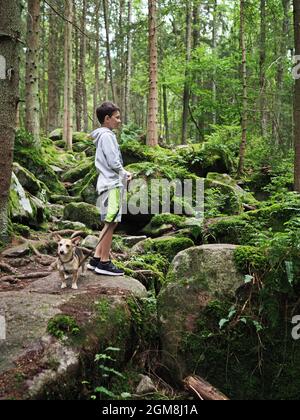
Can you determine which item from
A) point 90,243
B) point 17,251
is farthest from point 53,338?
point 90,243

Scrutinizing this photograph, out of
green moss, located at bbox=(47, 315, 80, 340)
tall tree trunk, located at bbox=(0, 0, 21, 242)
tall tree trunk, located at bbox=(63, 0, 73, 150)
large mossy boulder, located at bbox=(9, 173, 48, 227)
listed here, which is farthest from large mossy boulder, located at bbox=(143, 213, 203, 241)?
tall tree trunk, located at bbox=(63, 0, 73, 150)

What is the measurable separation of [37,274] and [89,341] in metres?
2.34

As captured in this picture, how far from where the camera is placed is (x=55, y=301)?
516 cm

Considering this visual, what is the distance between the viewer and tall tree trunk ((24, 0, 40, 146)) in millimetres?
14219

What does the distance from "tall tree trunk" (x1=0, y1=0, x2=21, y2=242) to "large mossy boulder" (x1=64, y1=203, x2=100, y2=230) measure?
3259 mm

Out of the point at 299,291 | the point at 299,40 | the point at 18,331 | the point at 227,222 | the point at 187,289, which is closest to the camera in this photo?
the point at 18,331

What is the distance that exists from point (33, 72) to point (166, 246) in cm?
915

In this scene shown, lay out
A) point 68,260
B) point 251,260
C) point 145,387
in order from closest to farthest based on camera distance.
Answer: point 145,387, point 251,260, point 68,260

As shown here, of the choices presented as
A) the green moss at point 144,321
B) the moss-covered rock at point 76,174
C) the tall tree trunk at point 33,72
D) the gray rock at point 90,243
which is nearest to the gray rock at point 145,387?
the green moss at point 144,321

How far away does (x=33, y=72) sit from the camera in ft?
47.6

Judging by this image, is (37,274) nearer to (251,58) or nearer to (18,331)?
(18,331)

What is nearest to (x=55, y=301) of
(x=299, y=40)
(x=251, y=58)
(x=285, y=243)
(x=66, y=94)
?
(x=285, y=243)

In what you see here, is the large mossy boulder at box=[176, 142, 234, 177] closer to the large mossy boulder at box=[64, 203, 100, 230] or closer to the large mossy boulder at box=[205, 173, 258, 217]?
the large mossy boulder at box=[205, 173, 258, 217]

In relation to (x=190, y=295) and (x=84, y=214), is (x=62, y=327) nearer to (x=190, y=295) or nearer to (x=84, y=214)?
(x=190, y=295)
